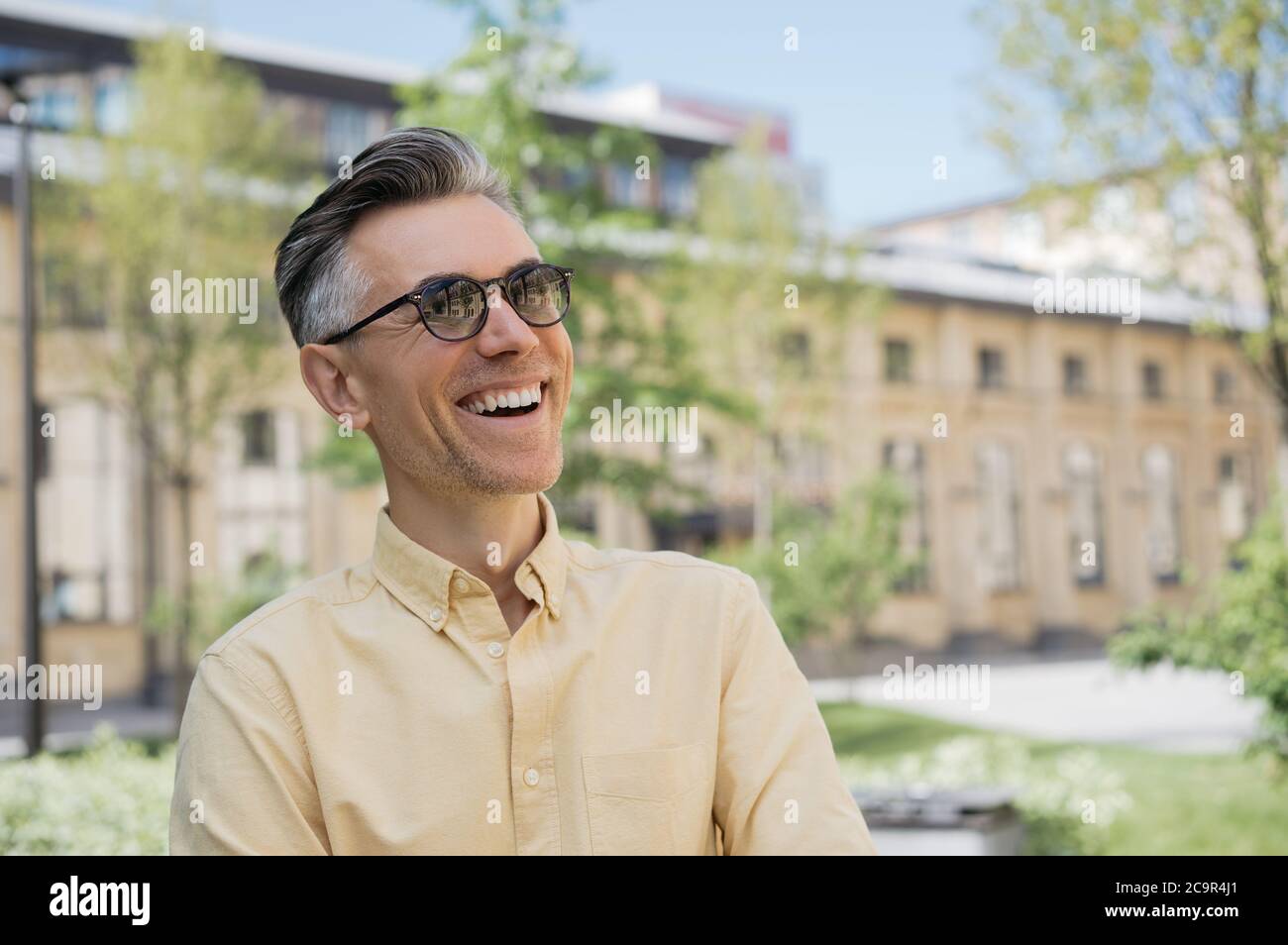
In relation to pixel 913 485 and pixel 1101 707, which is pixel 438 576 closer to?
pixel 1101 707

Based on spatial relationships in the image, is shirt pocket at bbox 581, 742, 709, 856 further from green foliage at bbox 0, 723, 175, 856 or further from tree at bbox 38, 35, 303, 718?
tree at bbox 38, 35, 303, 718

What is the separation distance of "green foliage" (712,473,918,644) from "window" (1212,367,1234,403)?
21499 millimetres

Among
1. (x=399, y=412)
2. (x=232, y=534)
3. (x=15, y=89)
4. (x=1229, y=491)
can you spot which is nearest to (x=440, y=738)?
(x=399, y=412)

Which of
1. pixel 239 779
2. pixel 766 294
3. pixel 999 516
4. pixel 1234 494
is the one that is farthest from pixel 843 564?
pixel 1234 494

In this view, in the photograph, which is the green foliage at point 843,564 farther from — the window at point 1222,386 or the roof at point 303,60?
the window at point 1222,386

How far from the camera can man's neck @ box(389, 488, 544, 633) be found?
183 cm

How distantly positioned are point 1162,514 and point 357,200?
124ft

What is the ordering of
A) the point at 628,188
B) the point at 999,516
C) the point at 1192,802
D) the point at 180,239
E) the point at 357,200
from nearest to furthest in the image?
the point at 357,200
the point at 1192,802
the point at 180,239
the point at 628,188
the point at 999,516

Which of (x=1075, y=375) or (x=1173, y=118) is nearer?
(x=1173, y=118)

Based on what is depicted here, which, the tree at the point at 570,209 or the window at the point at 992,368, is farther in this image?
the window at the point at 992,368

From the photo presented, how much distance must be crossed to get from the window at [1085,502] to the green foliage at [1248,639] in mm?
26709

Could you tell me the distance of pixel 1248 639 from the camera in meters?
8.25

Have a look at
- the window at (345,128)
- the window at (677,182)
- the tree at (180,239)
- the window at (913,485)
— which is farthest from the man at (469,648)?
the window at (913,485)

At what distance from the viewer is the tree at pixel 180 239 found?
15.4 metres
